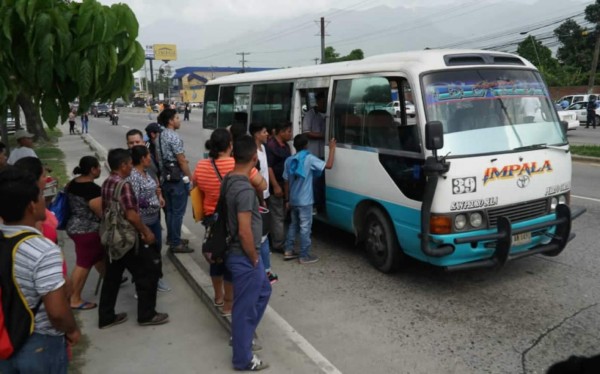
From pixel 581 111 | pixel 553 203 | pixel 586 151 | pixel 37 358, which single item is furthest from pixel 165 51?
pixel 37 358

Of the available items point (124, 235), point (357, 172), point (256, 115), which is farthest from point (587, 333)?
point (256, 115)

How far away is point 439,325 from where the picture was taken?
172 inches

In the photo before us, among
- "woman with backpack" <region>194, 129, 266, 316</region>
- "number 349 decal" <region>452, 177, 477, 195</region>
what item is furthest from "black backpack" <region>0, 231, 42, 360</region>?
"number 349 decal" <region>452, 177, 477, 195</region>

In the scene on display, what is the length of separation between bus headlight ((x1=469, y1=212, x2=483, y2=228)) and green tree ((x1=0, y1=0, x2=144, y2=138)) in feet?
10.8

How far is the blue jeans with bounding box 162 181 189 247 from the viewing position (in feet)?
19.9

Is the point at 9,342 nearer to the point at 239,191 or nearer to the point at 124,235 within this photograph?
the point at 239,191

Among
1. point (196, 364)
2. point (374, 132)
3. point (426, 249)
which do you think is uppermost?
point (374, 132)

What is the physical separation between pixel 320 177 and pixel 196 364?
3.12 m

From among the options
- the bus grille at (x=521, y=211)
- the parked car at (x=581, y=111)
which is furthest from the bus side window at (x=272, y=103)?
the parked car at (x=581, y=111)

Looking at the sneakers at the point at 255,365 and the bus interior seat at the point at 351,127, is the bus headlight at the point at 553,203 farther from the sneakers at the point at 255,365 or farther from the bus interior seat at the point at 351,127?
the sneakers at the point at 255,365

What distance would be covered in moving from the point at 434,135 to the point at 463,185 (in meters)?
0.58

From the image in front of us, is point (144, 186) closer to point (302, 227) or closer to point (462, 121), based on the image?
point (302, 227)

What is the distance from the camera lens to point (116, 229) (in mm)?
4129

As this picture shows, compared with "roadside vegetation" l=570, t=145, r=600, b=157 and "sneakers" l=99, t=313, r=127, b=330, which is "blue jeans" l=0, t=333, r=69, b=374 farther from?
"roadside vegetation" l=570, t=145, r=600, b=157
